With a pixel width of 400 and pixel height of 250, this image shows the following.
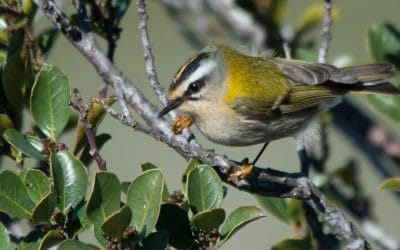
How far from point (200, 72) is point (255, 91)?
1.36ft

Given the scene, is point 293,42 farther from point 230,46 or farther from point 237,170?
point 237,170

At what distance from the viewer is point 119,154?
33.7 feet

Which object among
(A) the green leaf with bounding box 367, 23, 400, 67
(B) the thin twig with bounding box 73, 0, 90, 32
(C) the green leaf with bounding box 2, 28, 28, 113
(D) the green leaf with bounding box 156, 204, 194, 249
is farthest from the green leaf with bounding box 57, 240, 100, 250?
(A) the green leaf with bounding box 367, 23, 400, 67

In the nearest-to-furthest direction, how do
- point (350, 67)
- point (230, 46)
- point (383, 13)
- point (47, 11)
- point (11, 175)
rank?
point (11, 175) → point (47, 11) → point (350, 67) → point (230, 46) → point (383, 13)

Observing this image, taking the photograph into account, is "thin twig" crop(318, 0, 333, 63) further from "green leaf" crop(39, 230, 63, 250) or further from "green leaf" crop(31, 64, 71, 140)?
"green leaf" crop(39, 230, 63, 250)

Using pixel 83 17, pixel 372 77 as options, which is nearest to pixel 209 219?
pixel 83 17

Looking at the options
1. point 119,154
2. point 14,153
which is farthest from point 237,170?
point 119,154

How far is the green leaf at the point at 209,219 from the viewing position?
229 centimetres

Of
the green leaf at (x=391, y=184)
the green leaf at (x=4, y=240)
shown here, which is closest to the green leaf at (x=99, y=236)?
the green leaf at (x=4, y=240)

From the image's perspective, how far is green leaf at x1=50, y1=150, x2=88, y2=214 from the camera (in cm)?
237

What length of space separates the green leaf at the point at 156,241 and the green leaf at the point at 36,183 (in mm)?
344

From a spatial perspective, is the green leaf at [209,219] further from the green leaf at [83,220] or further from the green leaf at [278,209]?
the green leaf at [278,209]

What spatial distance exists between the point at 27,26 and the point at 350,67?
179 cm

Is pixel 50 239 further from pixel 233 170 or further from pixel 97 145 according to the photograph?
pixel 233 170
